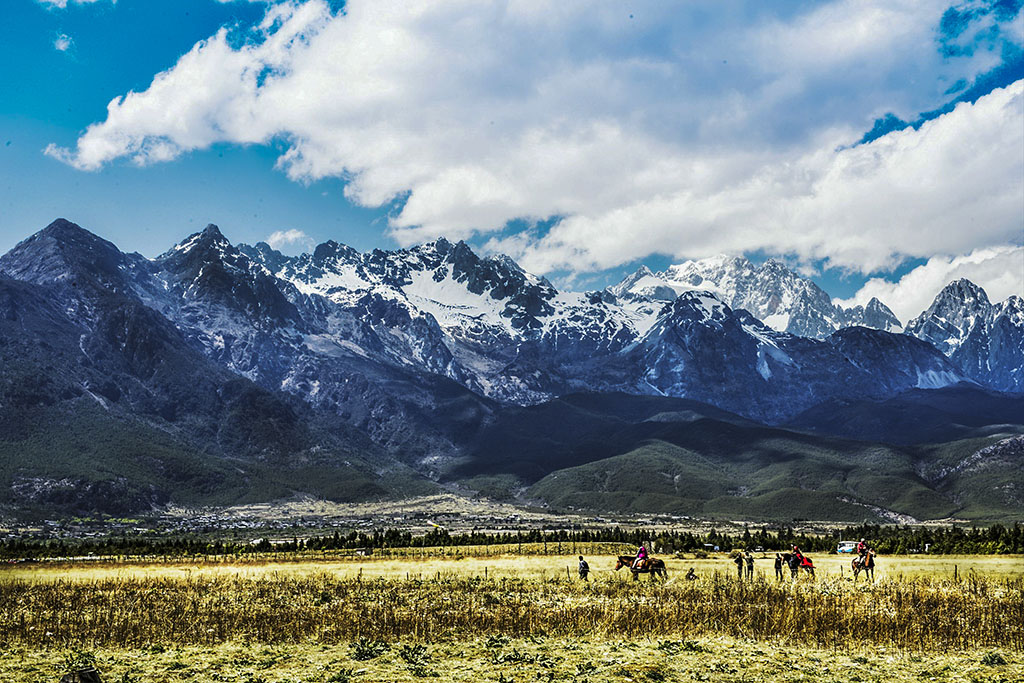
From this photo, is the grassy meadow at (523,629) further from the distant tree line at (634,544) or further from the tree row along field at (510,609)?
the distant tree line at (634,544)

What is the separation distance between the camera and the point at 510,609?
135 ft

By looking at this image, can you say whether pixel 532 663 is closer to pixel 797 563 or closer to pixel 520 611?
pixel 520 611

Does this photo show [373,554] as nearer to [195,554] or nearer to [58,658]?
[195,554]

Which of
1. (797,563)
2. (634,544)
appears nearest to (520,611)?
(797,563)

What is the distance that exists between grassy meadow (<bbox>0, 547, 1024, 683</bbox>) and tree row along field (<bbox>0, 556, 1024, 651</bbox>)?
147mm

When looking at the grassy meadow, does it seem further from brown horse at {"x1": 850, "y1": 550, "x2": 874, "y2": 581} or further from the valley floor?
brown horse at {"x1": 850, "y1": 550, "x2": 874, "y2": 581}

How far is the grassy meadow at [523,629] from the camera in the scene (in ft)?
92.0

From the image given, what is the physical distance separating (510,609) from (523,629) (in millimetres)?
5580

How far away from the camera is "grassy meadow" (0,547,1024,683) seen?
92.0 feet

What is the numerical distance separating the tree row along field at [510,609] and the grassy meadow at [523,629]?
0.15 m

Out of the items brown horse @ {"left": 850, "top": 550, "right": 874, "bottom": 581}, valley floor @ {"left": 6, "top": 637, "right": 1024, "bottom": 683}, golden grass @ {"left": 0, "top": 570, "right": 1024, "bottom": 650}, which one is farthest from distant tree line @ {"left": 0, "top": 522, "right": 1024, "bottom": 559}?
valley floor @ {"left": 6, "top": 637, "right": 1024, "bottom": 683}

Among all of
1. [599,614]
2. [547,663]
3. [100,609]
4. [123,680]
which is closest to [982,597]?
[599,614]

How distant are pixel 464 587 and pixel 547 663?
25.6 m

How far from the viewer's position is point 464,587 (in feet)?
176
